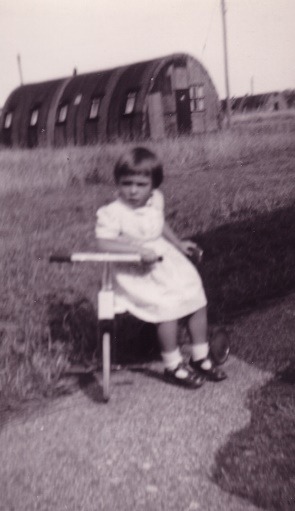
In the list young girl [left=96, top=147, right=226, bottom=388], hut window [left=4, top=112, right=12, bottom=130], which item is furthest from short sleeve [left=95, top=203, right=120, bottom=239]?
hut window [left=4, top=112, right=12, bottom=130]

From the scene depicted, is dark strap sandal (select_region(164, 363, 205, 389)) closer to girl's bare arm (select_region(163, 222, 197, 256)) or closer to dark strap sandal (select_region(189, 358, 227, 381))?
dark strap sandal (select_region(189, 358, 227, 381))

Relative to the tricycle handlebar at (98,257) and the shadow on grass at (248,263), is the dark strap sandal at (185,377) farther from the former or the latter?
the shadow on grass at (248,263)

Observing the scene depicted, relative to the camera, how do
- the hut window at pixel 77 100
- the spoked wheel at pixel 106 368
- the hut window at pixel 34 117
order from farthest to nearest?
the hut window at pixel 34 117 → the hut window at pixel 77 100 → the spoked wheel at pixel 106 368

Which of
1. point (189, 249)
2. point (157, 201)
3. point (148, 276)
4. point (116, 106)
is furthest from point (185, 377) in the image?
point (116, 106)

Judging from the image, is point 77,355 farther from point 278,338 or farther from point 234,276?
point 234,276

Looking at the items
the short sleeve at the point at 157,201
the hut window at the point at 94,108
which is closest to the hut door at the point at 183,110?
the hut window at the point at 94,108

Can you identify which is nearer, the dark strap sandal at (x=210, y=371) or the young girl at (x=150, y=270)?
the young girl at (x=150, y=270)

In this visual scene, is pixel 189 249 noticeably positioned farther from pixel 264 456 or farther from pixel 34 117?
pixel 34 117
